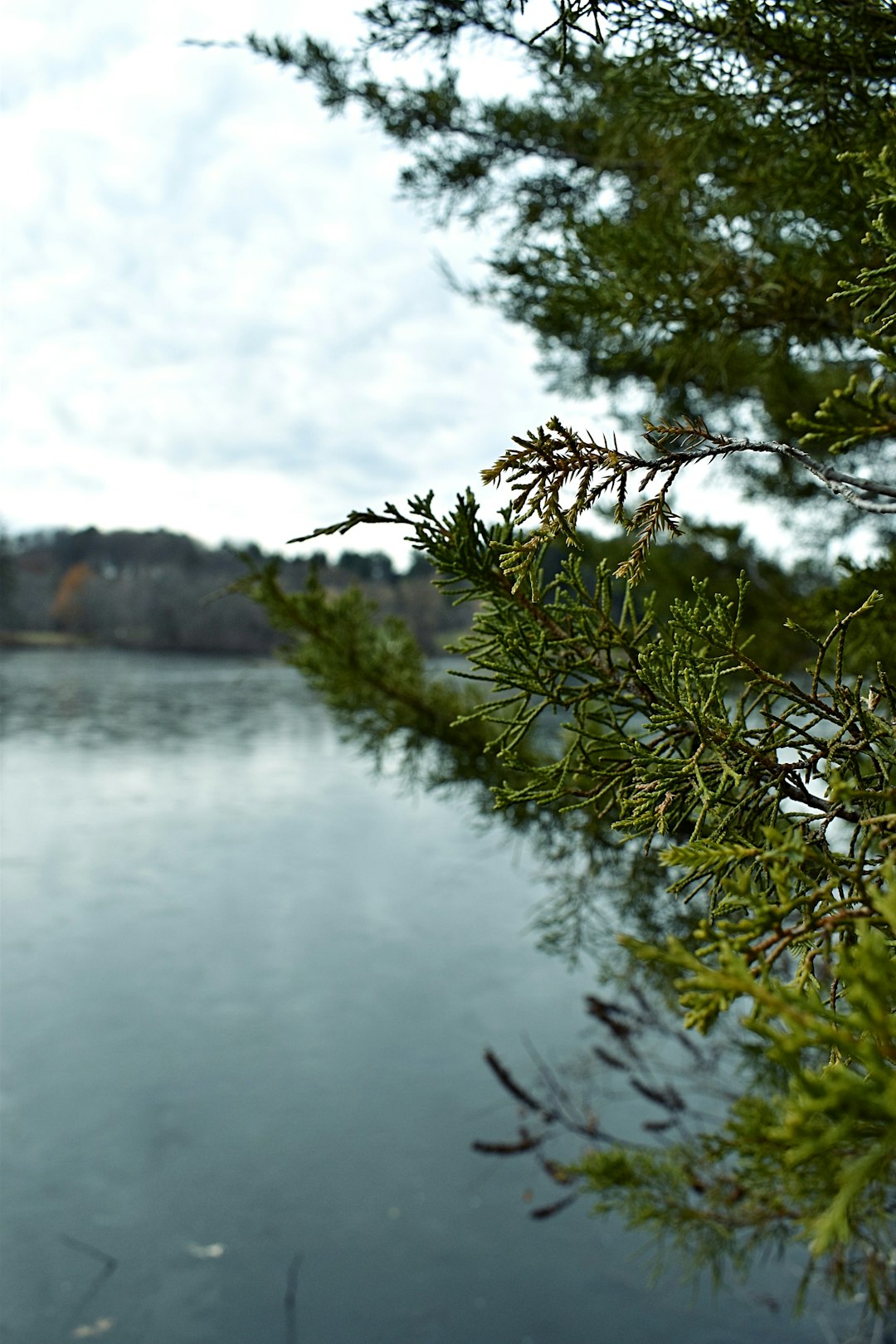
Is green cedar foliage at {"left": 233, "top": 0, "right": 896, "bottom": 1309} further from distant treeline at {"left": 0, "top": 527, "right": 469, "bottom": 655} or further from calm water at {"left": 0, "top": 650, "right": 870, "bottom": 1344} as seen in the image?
distant treeline at {"left": 0, "top": 527, "right": 469, "bottom": 655}

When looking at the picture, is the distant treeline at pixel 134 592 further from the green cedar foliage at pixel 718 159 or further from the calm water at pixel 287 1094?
the green cedar foliage at pixel 718 159

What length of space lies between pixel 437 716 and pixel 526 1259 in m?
6.84

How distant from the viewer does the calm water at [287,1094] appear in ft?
25.3

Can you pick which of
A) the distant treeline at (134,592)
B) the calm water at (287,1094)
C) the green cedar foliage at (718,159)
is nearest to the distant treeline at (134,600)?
the distant treeline at (134,592)

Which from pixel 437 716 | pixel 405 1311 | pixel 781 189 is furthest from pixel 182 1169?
pixel 781 189

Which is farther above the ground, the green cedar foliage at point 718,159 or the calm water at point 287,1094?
the green cedar foliage at point 718,159

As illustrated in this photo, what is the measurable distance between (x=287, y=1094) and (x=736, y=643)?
10.2 metres

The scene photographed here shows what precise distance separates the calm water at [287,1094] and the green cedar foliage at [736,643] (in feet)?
7.37

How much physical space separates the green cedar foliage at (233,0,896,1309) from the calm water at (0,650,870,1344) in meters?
2.25

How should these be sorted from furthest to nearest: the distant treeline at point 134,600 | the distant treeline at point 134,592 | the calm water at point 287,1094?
the distant treeline at point 134,600
the distant treeline at point 134,592
the calm water at point 287,1094

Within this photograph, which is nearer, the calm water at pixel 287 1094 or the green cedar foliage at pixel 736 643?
the green cedar foliage at pixel 736 643

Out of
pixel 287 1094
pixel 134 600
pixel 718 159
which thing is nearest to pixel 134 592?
pixel 134 600

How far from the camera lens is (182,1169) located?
919cm

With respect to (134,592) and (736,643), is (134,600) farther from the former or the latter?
(736,643)
